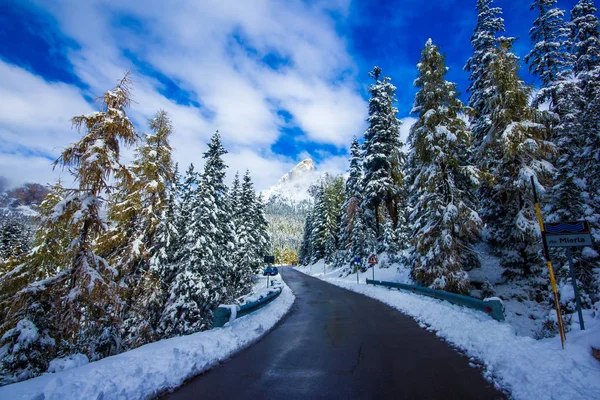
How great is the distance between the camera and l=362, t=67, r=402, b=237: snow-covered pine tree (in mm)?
27141

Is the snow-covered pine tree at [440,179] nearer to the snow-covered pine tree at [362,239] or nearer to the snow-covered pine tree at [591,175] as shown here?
the snow-covered pine tree at [591,175]

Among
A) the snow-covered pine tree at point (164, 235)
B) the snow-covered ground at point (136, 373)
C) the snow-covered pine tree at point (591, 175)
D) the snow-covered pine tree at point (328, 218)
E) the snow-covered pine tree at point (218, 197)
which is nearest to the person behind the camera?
the snow-covered ground at point (136, 373)

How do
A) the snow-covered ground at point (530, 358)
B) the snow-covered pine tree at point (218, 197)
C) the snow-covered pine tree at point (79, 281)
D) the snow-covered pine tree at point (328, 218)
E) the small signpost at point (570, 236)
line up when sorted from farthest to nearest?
1. the snow-covered pine tree at point (328, 218)
2. the snow-covered pine tree at point (218, 197)
3. the snow-covered pine tree at point (79, 281)
4. the small signpost at point (570, 236)
5. the snow-covered ground at point (530, 358)

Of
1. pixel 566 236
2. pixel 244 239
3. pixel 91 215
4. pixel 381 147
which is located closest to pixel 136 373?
pixel 91 215

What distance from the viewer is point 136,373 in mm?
4777

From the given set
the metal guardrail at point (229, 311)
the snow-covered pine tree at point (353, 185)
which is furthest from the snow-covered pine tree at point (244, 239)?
the metal guardrail at point (229, 311)

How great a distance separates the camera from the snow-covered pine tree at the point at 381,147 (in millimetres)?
27141

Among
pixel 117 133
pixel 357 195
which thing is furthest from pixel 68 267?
pixel 357 195

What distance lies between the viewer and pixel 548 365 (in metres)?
5.01

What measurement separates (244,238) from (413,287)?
22.8m

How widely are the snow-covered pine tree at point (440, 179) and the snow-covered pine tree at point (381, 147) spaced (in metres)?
9.27

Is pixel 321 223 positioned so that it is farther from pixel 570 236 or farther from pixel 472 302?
pixel 570 236

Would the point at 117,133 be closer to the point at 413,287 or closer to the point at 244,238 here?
the point at 413,287

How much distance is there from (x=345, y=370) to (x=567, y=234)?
5.78 meters
